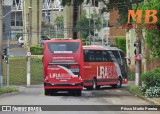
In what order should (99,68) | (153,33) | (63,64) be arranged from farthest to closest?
1. (99,68)
2. (63,64)
3. (153,33)

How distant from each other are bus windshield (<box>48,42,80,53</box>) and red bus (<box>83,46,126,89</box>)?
312 inches

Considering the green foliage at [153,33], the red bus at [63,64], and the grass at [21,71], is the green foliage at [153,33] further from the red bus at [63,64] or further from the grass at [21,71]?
the grass at [21,71]

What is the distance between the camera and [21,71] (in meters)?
57.3

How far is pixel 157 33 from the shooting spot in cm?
2192

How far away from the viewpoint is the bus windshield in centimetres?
3120

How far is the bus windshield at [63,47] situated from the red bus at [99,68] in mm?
7925

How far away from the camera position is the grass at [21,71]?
54.3 metres

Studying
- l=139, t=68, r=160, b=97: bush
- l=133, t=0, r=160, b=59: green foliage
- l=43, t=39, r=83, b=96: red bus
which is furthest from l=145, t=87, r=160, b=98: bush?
l=43, t=39, r=83, b=96: red bus

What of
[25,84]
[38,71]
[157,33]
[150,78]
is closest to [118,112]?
[157,33]

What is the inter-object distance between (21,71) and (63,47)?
87.8 ft

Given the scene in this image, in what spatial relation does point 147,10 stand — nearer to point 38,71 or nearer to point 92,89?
point 92,89

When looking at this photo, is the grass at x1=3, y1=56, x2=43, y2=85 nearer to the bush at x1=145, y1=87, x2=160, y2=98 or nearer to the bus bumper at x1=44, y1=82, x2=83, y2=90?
the bus bumper at x1=44, y1=82, x2=83, y2=90

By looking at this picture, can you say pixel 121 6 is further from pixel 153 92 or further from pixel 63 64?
pixel 153 92

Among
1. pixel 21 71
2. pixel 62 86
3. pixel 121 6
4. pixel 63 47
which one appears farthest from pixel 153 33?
pixel 21 71
